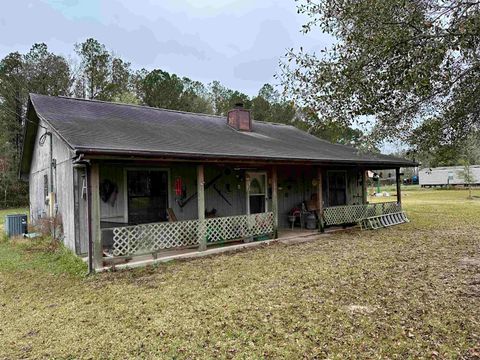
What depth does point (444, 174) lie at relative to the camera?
40875 mm

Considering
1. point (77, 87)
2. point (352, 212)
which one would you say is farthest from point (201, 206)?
point (77, 87)

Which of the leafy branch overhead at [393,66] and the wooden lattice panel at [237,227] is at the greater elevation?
the leafy branch overhead at [393,66]

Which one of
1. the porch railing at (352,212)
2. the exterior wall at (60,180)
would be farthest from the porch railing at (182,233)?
the porch railing at (352,212)

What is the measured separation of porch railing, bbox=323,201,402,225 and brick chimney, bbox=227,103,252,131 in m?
4.73

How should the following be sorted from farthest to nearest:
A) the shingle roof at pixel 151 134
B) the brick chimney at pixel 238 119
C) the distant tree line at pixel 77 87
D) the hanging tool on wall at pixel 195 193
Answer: the distant tree line at pixel 77 87 → the brick chimney at pixel 238 119 → the hanging tool on wall at pixel 195 193 → the shingle roof at pixel 151 134

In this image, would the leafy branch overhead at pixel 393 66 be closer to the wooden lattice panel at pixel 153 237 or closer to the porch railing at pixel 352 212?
the wooden lattice panel at pixel 153 237

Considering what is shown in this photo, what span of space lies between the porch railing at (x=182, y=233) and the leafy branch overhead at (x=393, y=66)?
4380mm

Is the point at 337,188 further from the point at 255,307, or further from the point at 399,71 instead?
the point at 255,307

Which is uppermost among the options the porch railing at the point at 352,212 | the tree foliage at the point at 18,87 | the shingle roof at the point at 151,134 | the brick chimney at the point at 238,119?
the tree foliage at the point at 18,87

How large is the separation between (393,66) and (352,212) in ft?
28.5

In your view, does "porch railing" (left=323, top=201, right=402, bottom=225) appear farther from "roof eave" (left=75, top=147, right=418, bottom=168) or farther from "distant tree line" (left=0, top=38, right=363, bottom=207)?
"distant tree line" (left=0, top=38, right=363, bottom=207)

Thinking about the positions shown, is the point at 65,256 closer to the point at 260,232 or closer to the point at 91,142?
the point at 91,142

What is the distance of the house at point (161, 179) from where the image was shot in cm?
754

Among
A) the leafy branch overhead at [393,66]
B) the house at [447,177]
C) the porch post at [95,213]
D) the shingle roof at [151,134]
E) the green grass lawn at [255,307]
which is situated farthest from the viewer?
the house at [447,177]
